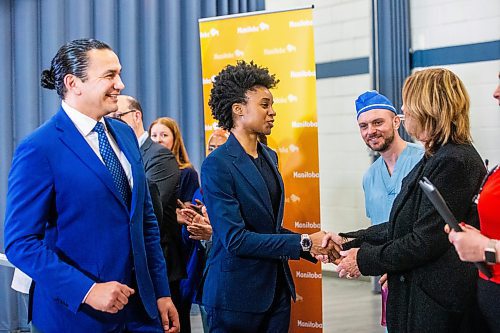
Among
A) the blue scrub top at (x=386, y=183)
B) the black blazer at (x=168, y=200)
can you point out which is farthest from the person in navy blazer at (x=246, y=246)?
the black blazer at (x=168, y=200)

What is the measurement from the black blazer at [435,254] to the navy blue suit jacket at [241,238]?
59cm

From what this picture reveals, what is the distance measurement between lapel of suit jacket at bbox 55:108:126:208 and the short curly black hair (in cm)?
107

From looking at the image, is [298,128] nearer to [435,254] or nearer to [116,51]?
[116,51]

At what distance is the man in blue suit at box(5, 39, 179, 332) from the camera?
6.93 ft

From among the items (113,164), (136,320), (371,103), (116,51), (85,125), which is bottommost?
(136,320)

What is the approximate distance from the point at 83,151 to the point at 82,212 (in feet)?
0.59

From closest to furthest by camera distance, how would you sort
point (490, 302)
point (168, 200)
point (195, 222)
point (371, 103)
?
point (490, 302)
point (371, 103)
point (195, 222)
point (168, 200)

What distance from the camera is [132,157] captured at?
2.37 metres

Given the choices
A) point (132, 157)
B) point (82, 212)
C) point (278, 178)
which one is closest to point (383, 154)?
point (278, 178)

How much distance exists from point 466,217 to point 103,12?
4.20 meters

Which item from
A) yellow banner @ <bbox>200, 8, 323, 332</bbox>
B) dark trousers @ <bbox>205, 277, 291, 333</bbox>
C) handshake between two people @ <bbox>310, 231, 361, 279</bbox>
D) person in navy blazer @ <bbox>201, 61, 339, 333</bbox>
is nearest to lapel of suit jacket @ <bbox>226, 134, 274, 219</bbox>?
person in navy blazer @ <bbox>201, 61, 339, 333</bbox>

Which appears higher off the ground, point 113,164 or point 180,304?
point 113,164

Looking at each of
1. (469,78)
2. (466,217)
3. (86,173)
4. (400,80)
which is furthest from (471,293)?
(400,80)

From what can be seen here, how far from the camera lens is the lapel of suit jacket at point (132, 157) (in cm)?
229
